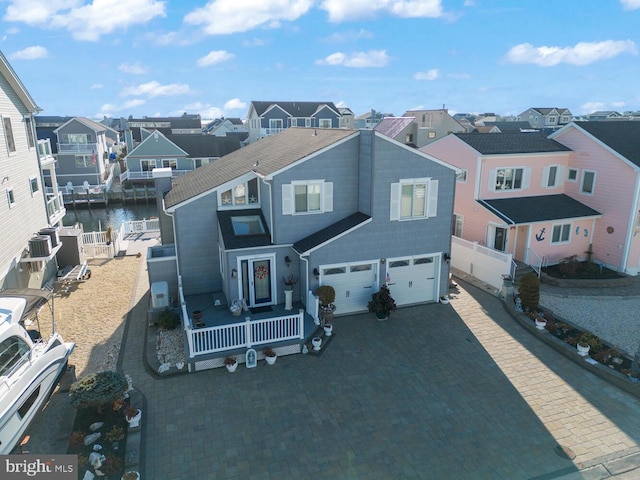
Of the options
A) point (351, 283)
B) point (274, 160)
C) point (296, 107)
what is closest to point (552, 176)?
point (351, 283)

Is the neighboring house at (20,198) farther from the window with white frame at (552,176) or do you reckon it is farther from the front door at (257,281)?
the window with white frame at (552,176)

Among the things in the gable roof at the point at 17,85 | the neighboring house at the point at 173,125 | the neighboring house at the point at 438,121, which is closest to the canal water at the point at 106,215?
the gable roof at the point at 17,85

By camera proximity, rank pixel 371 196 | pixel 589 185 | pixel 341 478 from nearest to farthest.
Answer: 1. pixel 341 478
2. pixel 371 196
3. pixel 589 185

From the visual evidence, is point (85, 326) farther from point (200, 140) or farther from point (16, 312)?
point (200, 140)

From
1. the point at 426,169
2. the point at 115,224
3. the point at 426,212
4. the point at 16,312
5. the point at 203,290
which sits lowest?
the point at 115,224

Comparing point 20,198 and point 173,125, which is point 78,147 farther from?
point 173,125

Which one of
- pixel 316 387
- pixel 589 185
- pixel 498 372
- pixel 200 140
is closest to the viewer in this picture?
pixel 316 387

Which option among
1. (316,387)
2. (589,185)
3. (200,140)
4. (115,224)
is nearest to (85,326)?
(316,387)
